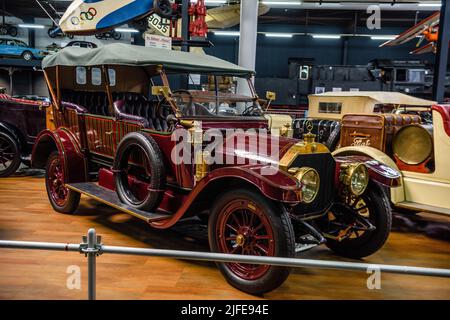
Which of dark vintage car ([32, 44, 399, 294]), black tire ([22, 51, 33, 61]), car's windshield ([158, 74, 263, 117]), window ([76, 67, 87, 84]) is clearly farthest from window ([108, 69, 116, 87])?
black tire ([22, 51, 33, 61])

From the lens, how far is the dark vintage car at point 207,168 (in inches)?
102

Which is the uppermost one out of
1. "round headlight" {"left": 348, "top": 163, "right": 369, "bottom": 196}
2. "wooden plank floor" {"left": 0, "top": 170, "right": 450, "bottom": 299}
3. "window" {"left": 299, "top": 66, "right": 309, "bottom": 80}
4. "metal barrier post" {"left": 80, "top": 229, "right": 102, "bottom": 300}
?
"window" {"left": 299, "top": 66, "right": 309, "bottom": 80}

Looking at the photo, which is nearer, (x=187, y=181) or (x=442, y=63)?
(x=187, y=181)

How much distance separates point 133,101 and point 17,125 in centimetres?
288

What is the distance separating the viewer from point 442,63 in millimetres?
5934

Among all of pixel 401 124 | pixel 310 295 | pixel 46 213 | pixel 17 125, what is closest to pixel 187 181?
pixel 310 295

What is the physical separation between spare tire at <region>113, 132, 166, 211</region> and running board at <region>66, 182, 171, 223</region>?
0.06 meters

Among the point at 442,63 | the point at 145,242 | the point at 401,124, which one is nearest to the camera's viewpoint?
the point at 145,242

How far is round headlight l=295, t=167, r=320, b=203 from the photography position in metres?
2.61

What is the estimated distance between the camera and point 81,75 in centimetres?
460

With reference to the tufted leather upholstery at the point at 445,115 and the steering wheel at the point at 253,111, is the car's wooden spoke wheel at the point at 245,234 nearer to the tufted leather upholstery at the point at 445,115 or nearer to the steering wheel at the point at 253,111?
the steering wheel at the point at 253,111

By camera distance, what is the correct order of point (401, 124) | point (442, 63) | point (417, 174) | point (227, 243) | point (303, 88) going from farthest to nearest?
1. point (303, 88)
2. point (442, 63)
3. point (401, 124)
4. point (417, 174)
5. point (227, 243)

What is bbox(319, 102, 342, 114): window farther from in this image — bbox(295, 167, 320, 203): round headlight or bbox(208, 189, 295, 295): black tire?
bbox(208, 189, 295, 295): black tire
